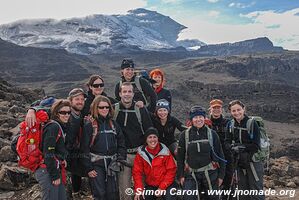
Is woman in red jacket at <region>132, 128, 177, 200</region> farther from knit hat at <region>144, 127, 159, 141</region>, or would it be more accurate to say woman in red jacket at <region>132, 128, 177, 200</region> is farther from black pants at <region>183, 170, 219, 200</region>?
black pants at <region>183, 170, 219, 200</region>

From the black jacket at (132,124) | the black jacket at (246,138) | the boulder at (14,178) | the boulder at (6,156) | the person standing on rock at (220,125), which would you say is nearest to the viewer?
the black jacket at (132,124)

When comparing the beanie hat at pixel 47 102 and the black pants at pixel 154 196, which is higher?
the beanie hat at pixel 47 102

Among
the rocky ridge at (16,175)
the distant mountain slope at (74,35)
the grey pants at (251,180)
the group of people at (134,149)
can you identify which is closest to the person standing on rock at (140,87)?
the group of people at (134,149)

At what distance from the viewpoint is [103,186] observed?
15.4 feet

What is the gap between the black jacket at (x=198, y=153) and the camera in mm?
4883

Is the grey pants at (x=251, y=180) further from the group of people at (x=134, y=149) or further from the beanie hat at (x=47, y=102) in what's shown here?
the beanie hat at (x=47, y=102)

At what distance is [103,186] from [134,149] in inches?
28.7

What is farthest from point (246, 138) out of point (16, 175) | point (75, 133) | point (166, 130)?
point (16, 175)

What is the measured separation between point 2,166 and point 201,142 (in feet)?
12.7

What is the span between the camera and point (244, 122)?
5.47 meters

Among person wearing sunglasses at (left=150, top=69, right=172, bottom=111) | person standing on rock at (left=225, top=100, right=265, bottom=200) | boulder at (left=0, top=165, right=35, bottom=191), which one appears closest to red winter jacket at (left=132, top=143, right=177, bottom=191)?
person standing on rock at (left=225, top=100, right=265, bottom=200)

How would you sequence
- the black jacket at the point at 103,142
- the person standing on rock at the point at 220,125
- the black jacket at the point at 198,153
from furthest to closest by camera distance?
the person standing on rock at the point at 220,125 < the black jacket at the point at 198,153 < the black jacket at the point at 103,142

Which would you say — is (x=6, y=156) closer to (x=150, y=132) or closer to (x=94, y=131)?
(x=94, y=131)

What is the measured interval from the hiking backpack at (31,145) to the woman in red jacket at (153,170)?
127cm
